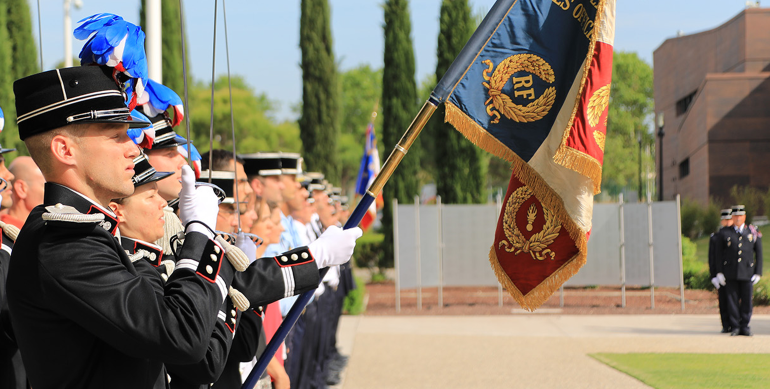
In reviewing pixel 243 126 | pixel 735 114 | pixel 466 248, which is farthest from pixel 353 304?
pixel 243 126

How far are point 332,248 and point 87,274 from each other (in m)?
0.88

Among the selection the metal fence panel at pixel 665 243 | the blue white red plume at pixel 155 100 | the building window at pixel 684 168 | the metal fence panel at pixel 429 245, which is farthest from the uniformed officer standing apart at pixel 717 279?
the building window at pixel 684 168

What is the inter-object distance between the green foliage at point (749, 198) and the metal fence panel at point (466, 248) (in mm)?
16577

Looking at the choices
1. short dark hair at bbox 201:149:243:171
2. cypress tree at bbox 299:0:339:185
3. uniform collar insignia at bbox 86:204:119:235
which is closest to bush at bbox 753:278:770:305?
cypress tree at bbox 299:0:339:185

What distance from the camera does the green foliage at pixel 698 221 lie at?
28719mm

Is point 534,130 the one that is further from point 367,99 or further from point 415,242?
A: point 367,99

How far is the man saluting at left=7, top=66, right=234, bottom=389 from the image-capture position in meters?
1.82

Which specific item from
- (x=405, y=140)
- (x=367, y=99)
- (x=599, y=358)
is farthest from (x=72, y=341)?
(x=367, y=99)

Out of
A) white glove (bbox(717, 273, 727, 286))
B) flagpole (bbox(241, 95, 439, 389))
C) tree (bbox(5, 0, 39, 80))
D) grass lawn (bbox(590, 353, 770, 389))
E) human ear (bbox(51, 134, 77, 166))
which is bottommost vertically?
grass lawn (bbox(590, 353, 770, 389))

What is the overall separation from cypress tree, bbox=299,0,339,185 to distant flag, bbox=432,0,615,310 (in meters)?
19.0

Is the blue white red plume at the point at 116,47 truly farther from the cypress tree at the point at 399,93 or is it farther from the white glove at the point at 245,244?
the cypress tree at the point at 399,93

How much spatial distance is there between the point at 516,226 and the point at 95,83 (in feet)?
7.92

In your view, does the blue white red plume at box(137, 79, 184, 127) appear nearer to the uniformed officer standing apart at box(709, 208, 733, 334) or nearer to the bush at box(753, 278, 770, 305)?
the uniformed officer standing apart at box(709, 208, 733, 334)

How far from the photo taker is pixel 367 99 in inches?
2726
